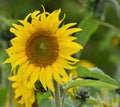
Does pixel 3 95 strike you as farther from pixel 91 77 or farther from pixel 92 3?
pixel 92 3

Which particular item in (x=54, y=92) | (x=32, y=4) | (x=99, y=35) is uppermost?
(x=32, y=4)

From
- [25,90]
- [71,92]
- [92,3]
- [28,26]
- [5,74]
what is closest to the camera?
[28,26]

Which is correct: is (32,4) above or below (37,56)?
above

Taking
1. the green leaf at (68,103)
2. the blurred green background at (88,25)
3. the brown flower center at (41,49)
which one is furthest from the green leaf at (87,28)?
the brown flower center at (41,49)

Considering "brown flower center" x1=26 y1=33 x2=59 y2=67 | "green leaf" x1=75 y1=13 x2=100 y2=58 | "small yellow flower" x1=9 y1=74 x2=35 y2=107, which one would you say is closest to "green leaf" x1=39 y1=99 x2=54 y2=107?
"small yellow flower" x1=9 y1=74 x2=35 y2=107

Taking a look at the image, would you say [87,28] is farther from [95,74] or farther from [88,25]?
[95,74]

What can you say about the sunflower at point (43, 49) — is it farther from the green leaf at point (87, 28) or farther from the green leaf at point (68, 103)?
the green leaf at point (87, 28)

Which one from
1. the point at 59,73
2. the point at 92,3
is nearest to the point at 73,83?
the point at 59,73
